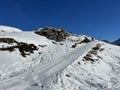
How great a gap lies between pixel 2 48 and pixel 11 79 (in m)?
15.1

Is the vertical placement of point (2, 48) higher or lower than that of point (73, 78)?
higher

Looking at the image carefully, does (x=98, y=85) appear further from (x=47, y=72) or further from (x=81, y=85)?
(x=47, y=72)

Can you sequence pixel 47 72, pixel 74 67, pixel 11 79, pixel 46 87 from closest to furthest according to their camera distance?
pixel 46 87 → pixel 11 79 → pixel 47 72 → pixel 74 67

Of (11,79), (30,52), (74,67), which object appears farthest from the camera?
(30,52)

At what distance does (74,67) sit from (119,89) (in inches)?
356

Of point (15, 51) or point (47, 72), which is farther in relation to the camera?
point (15, 51)

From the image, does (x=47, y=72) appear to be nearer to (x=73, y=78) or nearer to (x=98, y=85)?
(x=73, y=78)

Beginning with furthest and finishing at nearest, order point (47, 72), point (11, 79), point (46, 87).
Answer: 1. point (47, 72)
2. point (11, 79)
3. point (46, 87)

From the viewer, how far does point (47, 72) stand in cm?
2459

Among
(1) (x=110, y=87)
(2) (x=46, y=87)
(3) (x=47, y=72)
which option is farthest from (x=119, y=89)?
(3) (x=47, y=72)

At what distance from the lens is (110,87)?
2042 centimetres

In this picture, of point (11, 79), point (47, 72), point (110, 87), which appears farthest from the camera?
point (47, 72)

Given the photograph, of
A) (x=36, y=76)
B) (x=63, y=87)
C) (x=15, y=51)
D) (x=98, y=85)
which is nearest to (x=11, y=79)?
(x=36, y=76)

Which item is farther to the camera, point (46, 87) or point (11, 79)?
point (11, 79)
